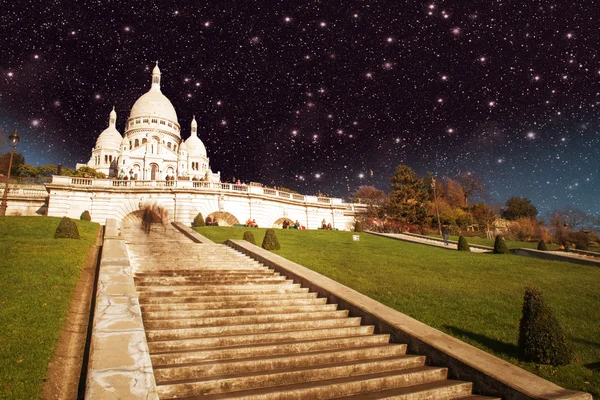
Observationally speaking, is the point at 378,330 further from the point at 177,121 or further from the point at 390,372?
the point at 177,121

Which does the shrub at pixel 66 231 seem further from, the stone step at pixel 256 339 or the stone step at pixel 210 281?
the stone step at pixel 256 339

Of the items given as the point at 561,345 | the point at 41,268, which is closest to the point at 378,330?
the point at 561,345

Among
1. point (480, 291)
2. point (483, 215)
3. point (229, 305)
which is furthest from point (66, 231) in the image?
point (483, 215)

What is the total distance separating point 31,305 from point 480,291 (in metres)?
12.0

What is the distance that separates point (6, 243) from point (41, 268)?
199 inches

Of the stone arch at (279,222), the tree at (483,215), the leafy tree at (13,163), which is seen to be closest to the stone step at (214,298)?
the stone arch at (279,222)

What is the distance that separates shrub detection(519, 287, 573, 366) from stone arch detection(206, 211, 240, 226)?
31.9 meters

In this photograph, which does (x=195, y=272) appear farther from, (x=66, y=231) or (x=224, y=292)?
(x=66, y=231)

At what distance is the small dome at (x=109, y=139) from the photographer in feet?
283

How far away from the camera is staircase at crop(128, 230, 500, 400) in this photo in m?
4.73

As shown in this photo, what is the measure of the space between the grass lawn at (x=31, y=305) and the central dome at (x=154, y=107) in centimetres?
7863

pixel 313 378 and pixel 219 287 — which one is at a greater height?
pixel 219 287

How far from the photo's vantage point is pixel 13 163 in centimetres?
6316

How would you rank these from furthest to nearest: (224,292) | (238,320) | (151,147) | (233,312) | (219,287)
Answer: (151,147) < (219,287) < (224,292) < (233,312) < (238,320)
